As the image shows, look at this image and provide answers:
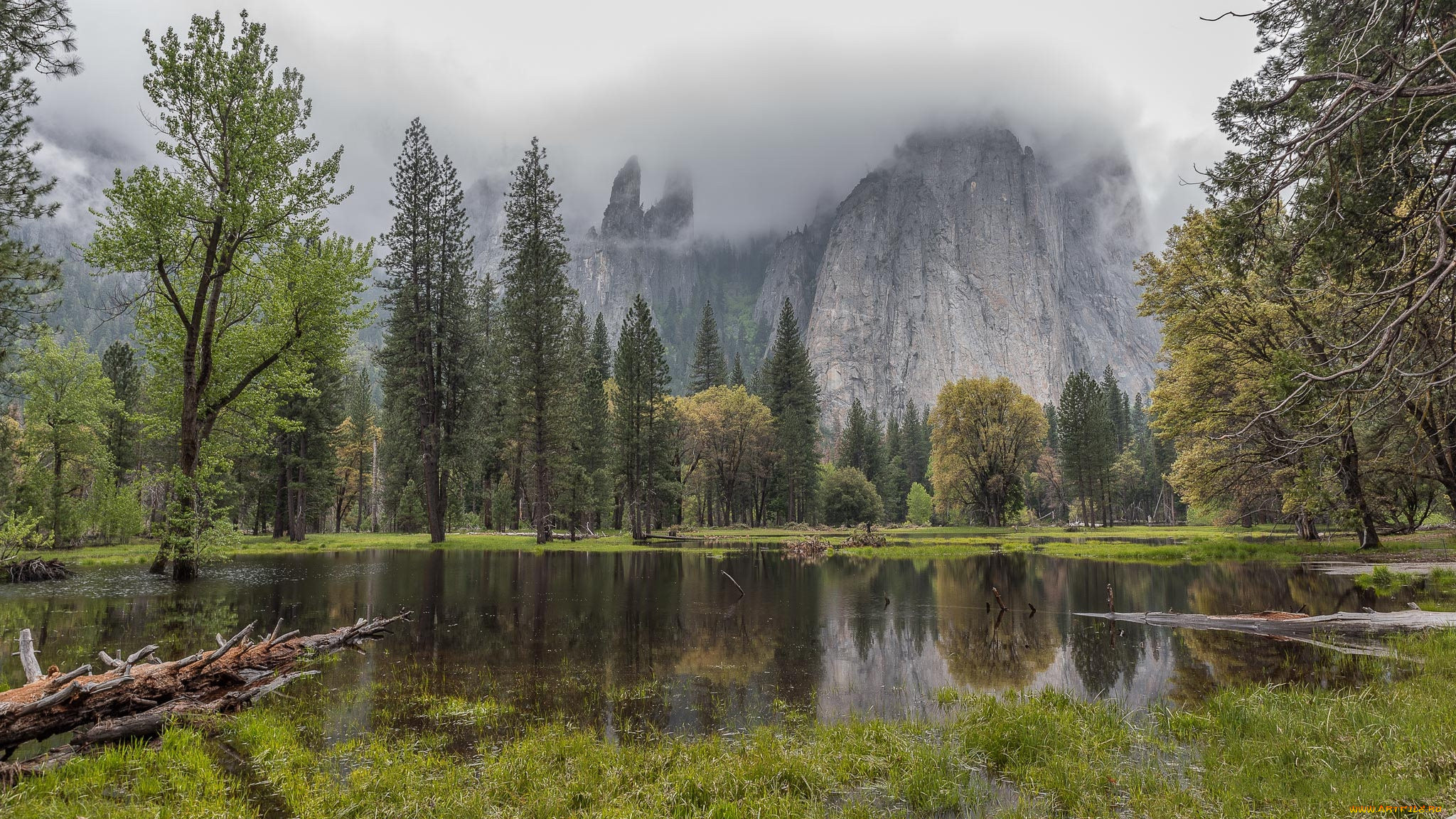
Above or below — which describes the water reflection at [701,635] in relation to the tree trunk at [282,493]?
below

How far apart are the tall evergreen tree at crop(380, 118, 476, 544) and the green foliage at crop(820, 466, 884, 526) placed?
52629 millimetres

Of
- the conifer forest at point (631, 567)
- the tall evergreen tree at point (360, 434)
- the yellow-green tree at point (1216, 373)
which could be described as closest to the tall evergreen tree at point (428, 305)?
the conifer forest at point (631, 567)

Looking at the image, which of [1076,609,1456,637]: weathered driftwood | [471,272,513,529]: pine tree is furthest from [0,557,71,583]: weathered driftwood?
[1076,609,1456,637]: weathered driftwood

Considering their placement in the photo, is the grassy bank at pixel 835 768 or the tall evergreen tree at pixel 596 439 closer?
the grassy bank at pixel 835 768

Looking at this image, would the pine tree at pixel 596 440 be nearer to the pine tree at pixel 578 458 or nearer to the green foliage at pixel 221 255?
the pine tree at pixel 578 458

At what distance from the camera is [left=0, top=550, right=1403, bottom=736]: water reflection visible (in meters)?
10.6

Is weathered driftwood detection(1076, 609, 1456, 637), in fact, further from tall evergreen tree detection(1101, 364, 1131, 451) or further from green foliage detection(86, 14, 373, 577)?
tall evergreen tree detection(1101, 364, 1131, 451)

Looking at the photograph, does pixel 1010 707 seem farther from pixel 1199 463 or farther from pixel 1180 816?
pixel 1199 463

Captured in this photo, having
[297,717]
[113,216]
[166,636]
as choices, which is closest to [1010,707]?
[297,717]

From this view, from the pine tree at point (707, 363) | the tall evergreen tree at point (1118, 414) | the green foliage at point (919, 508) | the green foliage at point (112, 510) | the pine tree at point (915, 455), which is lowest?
the green foliage at point (919, 508)

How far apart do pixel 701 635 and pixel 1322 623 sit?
15083mm

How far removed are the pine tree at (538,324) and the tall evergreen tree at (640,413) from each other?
6.22m

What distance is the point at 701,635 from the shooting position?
1599 centimetres

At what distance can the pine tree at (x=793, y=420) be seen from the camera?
274 feet
